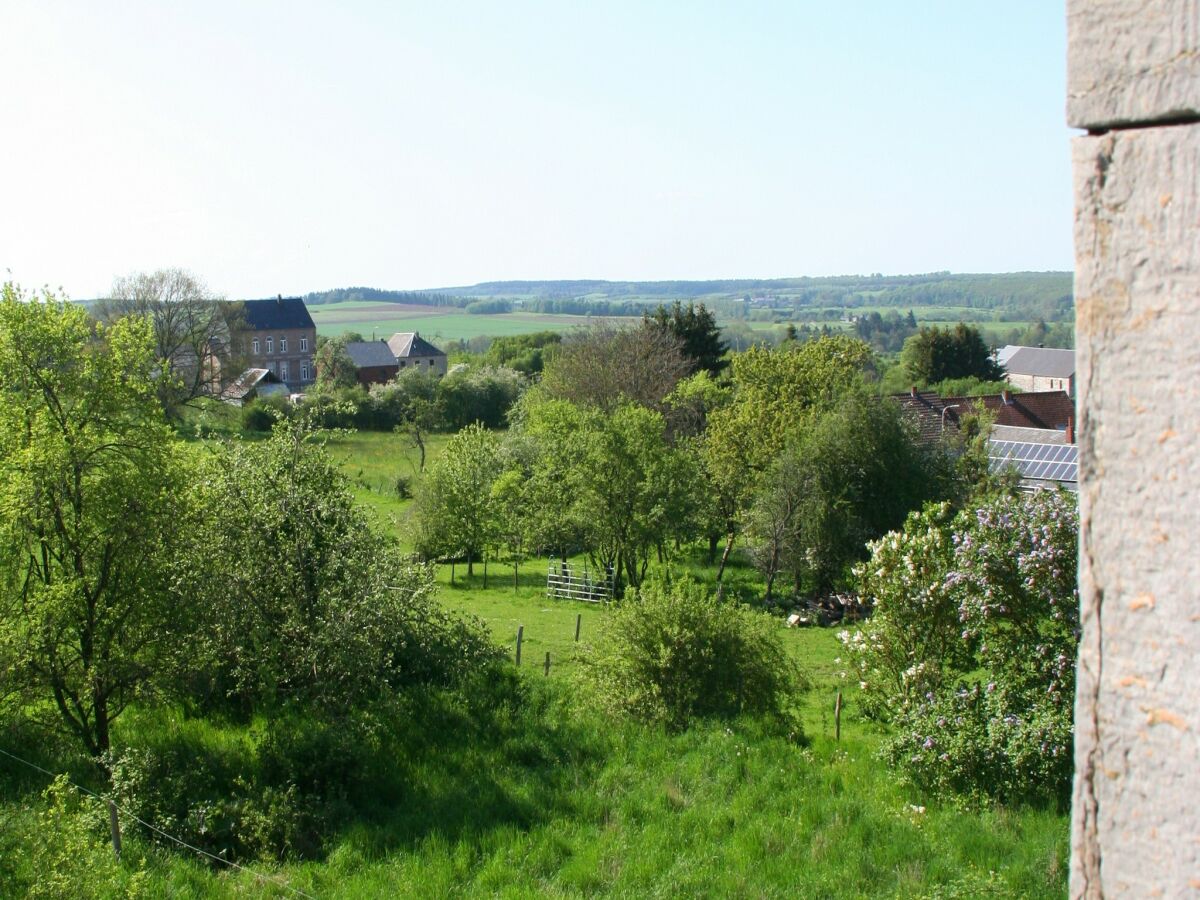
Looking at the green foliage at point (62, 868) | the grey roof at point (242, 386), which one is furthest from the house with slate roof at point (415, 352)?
the green foliage at point (62, 868)

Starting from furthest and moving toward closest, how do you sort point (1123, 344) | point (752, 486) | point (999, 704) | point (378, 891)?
point (752, 486) < point (999, 704) < point (378, 891) < point (1123, 344)

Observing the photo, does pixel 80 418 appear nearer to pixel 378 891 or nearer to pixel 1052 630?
pixel 378 891

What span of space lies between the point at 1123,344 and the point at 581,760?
1558cm

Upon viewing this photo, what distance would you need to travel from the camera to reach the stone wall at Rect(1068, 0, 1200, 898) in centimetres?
127

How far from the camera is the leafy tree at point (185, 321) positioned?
215 ft

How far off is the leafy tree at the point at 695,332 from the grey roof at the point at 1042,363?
149 ft

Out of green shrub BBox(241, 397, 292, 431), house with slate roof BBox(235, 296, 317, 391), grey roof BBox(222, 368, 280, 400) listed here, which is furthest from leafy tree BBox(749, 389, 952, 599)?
house with slate roof BBox(235, 296, 317, 391)

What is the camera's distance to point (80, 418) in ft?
51.0

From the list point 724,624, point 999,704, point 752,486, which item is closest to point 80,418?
point 724,624

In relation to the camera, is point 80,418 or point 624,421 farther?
point 624,421

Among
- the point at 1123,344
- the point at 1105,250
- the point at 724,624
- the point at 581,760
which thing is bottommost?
the point at 581,760

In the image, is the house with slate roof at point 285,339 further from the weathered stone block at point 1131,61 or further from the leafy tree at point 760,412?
the weathered stone block at point 1131,61

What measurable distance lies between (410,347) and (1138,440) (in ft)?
356

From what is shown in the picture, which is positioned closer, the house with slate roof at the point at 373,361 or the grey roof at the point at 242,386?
the grey roof at the point at 242,386
